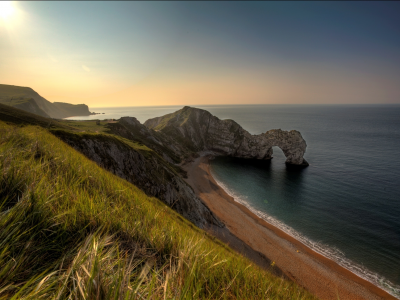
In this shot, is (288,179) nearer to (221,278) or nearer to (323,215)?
(323,215)

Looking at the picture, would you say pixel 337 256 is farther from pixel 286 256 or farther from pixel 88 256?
pixel 88 256

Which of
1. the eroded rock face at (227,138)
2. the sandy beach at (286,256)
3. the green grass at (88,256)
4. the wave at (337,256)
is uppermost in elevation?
the green grass at (88,256)

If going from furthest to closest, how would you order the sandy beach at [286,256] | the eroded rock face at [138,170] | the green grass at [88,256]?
the eroded rock face at [138,170]
the sandy beach at [286,256]
the green grass at [88,256]

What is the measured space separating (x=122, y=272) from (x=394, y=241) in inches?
1830

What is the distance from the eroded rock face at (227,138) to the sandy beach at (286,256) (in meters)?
43.0

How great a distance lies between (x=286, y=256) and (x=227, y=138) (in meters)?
64.9

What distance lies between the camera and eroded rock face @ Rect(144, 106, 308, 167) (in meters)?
71.6

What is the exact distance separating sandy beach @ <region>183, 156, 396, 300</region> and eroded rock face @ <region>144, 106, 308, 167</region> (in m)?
43.0

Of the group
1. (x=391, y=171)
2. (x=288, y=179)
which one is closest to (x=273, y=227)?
(x=288, y=179)

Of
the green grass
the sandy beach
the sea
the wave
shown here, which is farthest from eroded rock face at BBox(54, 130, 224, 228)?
the green grass

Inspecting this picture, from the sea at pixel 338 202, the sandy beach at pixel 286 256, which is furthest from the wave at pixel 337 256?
the sandy beach at pixel 286 256

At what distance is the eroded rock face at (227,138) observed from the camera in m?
71.6

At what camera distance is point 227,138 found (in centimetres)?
8769

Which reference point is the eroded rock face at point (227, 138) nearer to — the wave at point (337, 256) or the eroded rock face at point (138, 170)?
the wave at point (337, 256)
